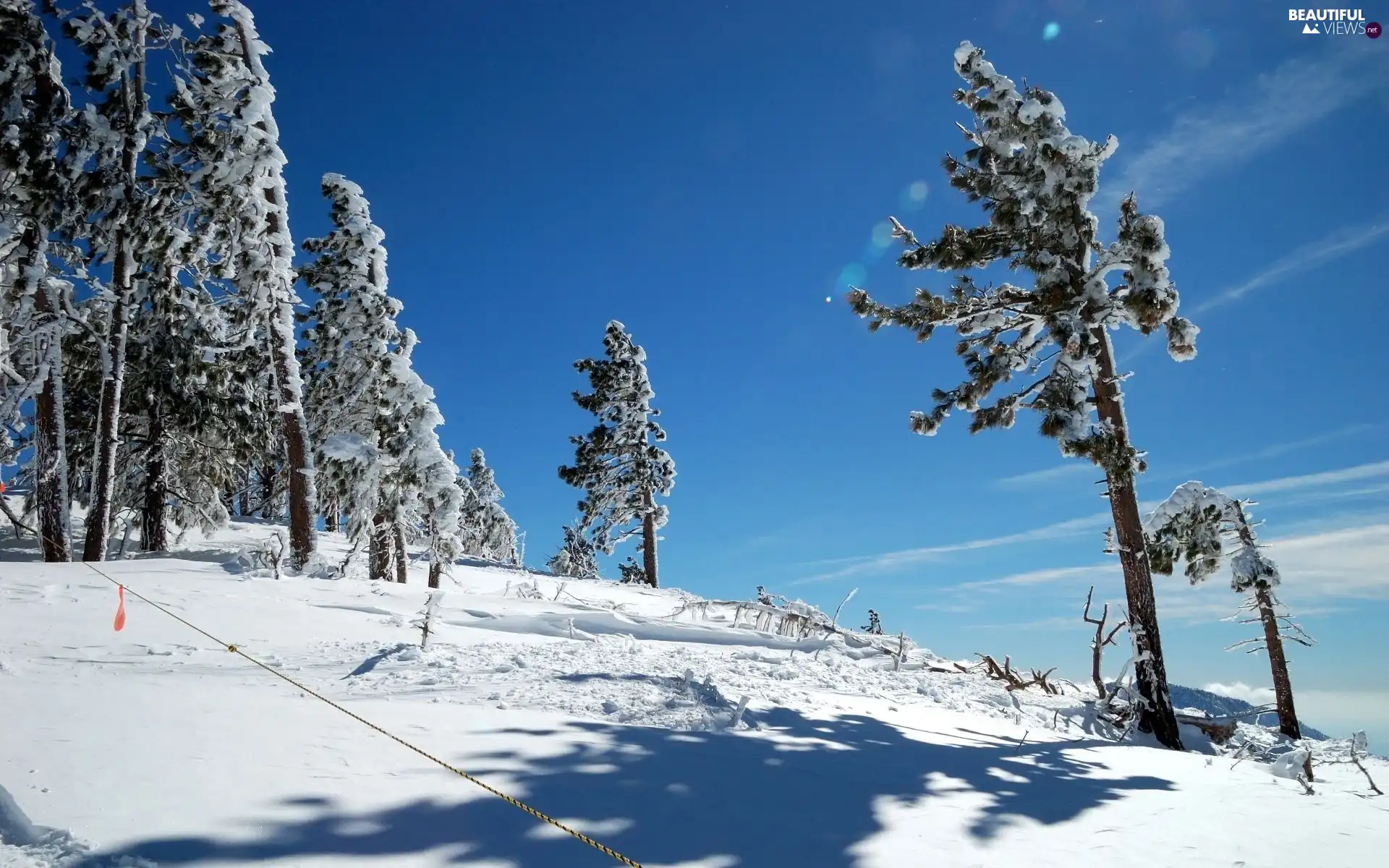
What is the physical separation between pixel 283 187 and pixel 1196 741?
20.7 meters

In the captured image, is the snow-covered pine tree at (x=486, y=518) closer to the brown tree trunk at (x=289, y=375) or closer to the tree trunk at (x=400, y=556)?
the tree trunk at (x=400, y=556)

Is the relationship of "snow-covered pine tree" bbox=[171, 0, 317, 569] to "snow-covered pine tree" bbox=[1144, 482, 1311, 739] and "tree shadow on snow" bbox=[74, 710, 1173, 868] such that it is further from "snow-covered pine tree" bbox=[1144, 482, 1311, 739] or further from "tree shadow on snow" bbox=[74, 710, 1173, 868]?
"snow-covered pine tree" bbox=[1144, 482, 1311, 739]

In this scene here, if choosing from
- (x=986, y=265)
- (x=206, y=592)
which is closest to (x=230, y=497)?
(x=206, y=592)

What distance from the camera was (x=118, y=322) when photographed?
15281 mm

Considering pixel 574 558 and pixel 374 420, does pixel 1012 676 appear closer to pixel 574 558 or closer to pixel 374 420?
pixel 374 420

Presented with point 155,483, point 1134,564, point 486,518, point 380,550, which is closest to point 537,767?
point 1134,564

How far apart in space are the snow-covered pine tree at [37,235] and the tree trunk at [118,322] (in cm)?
59

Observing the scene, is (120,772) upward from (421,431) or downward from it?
downward

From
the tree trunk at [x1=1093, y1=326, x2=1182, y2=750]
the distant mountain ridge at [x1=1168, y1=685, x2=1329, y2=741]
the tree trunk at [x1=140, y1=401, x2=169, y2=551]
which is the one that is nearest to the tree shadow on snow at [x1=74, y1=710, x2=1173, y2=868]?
the tree trunk at [x1=1093, y1=326, x2=1182, y2=750]

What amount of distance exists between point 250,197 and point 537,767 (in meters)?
15.9

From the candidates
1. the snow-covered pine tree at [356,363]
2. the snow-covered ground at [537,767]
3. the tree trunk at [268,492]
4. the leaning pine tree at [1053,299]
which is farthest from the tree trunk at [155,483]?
the leaning pine tree at [1053,299]

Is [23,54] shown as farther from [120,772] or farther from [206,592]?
[120,772]

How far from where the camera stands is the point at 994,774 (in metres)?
5.96

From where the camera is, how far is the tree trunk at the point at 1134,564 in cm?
1083
